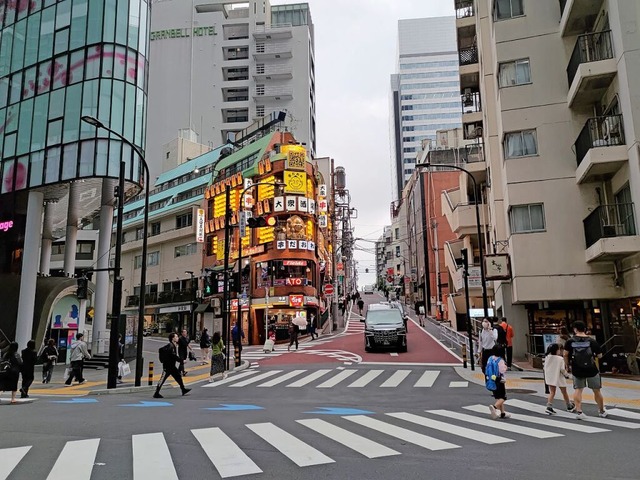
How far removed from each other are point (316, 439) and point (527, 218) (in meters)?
16.2

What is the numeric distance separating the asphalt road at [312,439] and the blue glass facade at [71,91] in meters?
18.2

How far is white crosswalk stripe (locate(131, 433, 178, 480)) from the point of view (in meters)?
6.27

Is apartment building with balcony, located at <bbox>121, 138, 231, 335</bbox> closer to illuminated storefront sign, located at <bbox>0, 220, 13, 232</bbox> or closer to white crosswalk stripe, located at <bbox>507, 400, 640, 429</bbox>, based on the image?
illuminated storefront sign, located at <bbox>0, 220, 13, 232</bbox>

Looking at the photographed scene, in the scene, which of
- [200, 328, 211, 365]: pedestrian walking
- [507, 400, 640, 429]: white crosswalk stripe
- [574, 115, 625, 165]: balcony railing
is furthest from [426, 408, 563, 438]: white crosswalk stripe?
[200, 328, 211, 365]: pedestrian walking

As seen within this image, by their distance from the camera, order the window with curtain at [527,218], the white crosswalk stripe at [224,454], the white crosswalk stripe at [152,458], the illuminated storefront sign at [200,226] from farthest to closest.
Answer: the illuminated storefront sign at [200,226] < the window with curtain at [527,218] < the white crosswalk stripe at [224,454] < the white crosswalk stripe at [152,458]

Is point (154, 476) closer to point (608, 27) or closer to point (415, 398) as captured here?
point (415, 398)

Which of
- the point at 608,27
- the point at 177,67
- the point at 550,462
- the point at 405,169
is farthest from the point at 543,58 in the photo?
the point at 405,169

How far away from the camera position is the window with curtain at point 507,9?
2288 centimetres

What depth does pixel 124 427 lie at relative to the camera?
31.4 feet

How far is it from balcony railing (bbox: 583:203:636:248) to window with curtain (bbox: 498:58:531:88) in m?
6.88

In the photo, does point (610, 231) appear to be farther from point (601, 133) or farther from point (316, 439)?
point (316, 439)

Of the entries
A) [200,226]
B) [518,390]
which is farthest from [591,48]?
[200,226]

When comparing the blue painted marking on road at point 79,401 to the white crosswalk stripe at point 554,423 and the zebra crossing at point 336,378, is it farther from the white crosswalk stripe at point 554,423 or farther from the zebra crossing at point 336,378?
the white crosswalk stripe at point 554,423

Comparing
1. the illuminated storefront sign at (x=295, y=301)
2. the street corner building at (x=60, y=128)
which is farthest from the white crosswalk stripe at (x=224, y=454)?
the illuminated storefront sign at (x=295, y=301)
